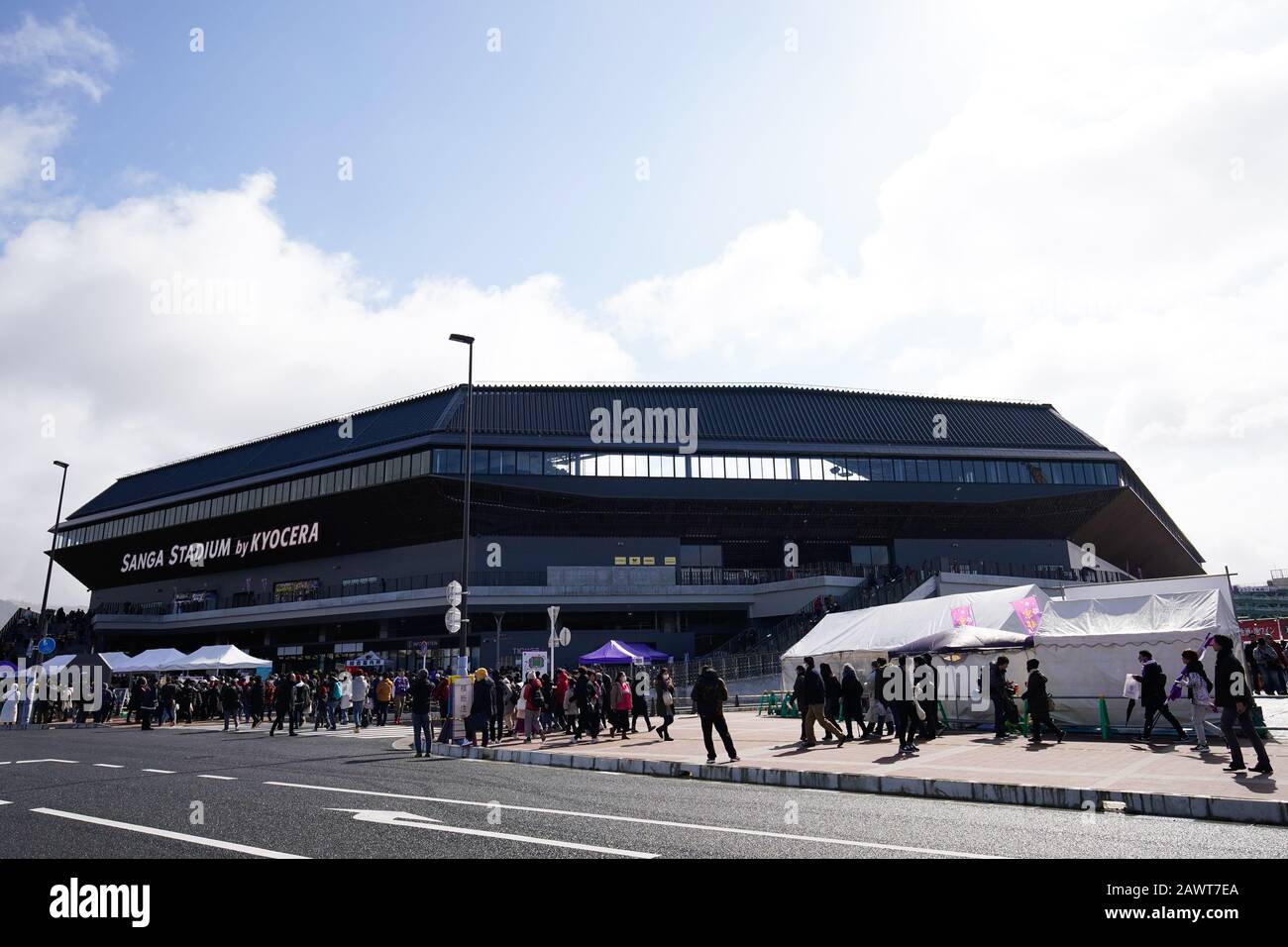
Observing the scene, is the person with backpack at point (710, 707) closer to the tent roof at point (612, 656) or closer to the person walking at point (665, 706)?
the person walking at point (665, 706)

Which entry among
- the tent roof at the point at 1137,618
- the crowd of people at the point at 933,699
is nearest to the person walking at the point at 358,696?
the crowd of people at the point at 933,699

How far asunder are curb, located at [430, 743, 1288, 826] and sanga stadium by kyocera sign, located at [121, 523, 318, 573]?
4324 centimetres

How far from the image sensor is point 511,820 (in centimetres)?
855

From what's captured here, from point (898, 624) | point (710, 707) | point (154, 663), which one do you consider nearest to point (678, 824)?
point (710, 707)

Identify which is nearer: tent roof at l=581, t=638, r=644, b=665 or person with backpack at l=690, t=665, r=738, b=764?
person with backpack at l=690, t=665, r=738, b=764

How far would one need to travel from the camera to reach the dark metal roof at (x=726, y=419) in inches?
1966

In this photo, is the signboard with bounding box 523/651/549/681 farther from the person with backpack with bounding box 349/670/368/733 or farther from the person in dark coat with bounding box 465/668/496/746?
A: the person in dark coat with bounding box 465/668/496/746

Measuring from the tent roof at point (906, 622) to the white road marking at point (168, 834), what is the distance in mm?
16690

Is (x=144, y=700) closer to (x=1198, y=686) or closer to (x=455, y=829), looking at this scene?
(x=455, y=829)

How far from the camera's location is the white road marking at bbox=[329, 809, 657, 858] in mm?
6969

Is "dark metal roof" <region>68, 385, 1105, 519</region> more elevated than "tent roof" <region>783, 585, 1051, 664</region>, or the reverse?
"dark metal roof" <region>68, 385, 1105, 519</region>

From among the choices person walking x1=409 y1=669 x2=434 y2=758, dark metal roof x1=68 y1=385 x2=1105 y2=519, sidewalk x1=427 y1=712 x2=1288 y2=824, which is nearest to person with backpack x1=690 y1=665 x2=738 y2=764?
sidewalk x1=427 y1=712 x2=1288 y2=824
